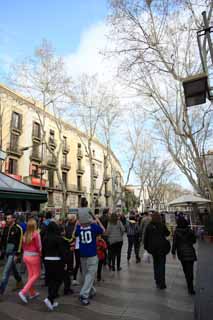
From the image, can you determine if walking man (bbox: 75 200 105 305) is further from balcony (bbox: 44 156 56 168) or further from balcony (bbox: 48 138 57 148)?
balcony (bbox: 48 138 57 148)

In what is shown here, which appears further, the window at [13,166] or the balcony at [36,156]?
the balcony at [36,156]

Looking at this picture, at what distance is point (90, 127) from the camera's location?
69.9ft

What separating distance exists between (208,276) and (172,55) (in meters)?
7.57

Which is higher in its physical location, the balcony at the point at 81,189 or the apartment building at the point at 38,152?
the apartment building at the point at 38,152

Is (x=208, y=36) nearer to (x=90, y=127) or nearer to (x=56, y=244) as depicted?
(x=56, y=244)

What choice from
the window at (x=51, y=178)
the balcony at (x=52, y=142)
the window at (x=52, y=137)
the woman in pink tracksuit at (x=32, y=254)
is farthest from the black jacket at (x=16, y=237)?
the window at (x=52, y=137)

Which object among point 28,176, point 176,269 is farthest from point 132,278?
point 28,176

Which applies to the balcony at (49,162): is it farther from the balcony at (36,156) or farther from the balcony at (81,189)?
the balcony at (81,189)

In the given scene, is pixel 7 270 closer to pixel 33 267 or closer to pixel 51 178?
pixel 33 267

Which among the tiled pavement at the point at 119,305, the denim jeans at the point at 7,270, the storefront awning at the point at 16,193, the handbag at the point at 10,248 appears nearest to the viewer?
the tiled pavement at the point at 119,305

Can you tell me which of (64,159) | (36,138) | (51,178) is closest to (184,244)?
(36,138)

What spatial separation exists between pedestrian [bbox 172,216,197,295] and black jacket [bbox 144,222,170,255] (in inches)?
8.8

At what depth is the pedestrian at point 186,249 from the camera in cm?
502

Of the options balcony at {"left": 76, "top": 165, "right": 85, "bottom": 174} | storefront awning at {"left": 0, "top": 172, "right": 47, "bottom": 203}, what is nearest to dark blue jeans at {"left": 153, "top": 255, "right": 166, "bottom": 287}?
storefront awning at {"left": 0, "top": 172, "right": 47, "bottom": 203}
